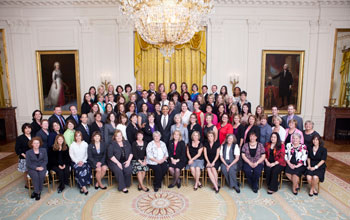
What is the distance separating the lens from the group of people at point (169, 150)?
17.3 feet

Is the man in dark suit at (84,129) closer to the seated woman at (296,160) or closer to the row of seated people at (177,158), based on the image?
the row of seated people at (177,158)

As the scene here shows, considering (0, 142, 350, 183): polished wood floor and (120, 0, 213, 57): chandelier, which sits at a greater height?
(120, 0, 213, 57): chandelier

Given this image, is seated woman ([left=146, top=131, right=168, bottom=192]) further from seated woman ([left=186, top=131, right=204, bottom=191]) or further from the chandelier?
the chandelier

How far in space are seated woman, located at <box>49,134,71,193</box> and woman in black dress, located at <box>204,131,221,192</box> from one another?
3.10 meters

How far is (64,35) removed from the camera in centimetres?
895

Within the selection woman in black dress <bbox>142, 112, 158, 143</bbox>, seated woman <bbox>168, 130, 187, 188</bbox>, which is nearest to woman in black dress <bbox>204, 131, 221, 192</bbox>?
seated woman <bbox>168, 130, 187, 188</bbox>

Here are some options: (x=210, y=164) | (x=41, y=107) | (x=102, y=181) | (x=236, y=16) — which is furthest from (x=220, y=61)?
(x=41, y=107)

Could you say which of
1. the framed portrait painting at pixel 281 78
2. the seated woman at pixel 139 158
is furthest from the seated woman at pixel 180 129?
the framed portrait painting at pixel 281 78

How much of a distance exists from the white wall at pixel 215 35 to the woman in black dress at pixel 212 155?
3924 millimetres

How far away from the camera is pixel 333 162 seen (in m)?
6.98

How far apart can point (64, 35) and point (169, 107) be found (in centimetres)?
539

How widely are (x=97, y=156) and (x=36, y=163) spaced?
121cm

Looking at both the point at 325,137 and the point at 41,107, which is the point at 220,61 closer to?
the point at 325,137

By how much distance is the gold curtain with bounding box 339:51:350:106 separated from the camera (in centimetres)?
932
